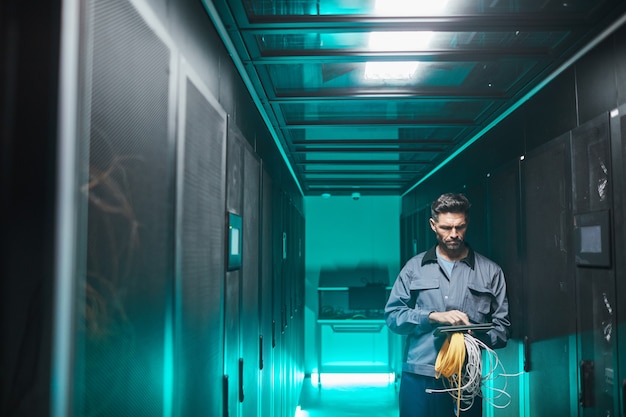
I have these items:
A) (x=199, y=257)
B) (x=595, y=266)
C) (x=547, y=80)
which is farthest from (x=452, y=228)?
(x=199, y=257)

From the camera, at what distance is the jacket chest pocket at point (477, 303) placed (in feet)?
10.7

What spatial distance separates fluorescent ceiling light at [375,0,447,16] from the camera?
2.18 m

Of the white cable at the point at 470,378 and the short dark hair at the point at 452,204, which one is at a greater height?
the short dark hair at the point at 452,204

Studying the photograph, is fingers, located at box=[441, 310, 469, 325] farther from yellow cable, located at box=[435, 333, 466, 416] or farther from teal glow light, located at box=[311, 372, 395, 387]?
teal glow light, located at box=[311, 372, 395, 387]

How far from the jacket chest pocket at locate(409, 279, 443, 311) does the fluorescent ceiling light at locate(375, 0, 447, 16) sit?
66.4 inches

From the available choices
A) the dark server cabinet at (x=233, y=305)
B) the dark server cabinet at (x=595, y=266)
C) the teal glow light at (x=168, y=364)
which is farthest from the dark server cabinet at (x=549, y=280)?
the teal glow light at (x=168, y=364)

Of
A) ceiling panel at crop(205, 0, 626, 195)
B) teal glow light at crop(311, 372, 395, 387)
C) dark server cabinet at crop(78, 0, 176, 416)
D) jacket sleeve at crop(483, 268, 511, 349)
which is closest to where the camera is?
dark server cabinet at crop(78, 0, 176, 416)

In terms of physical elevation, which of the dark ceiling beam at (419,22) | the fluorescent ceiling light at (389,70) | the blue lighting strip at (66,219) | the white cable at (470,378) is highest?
the fluorescent ceiling light at (389,70)

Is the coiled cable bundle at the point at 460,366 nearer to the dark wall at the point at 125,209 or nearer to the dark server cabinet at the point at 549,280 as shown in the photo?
the dark server cabinet at the point at 549,280

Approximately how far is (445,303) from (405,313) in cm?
25

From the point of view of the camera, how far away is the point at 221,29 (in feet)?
7.44

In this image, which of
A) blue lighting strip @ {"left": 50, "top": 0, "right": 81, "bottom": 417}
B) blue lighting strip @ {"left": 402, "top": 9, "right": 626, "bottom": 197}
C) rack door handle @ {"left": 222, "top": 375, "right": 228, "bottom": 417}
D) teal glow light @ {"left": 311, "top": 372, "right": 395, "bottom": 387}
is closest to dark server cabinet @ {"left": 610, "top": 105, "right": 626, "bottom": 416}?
blue lighting strip @ {"left": 402, "top": 9, "right": 626, "bottom": 197}

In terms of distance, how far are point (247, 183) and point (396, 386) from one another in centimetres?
548

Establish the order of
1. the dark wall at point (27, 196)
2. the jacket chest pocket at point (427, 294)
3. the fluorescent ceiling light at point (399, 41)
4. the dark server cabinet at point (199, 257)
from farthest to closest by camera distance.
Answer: the jacket chest pocket at point (427, 294)
the fluorescent ceiling light at point (399, 41)
the dark server cabinet at point (199, 257)
the dark wall at point (27, 196)
